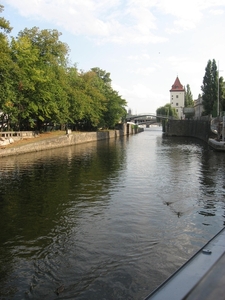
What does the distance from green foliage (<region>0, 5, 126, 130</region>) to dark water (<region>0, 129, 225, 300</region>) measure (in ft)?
57.1

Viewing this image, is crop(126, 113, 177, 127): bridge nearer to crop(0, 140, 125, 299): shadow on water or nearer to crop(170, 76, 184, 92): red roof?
crop(170, 76, 184, 92): red roof

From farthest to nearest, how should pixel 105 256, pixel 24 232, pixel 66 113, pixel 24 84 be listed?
pixel 66 113 → pixel 24 84 → pixel 24 232 → pixel 105 256

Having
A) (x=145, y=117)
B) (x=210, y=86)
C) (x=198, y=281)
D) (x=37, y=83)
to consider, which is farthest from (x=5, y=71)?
(x=145, y=117)

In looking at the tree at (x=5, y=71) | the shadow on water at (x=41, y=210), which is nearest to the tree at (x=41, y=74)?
the tree at (x=5, y=71)

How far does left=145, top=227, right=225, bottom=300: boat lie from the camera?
269 centimetres

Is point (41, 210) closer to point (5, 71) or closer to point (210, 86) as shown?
point (5, 71)

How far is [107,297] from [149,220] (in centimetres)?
478

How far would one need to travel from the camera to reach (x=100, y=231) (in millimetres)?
9469

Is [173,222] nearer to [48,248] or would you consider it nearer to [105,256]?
[105,256]

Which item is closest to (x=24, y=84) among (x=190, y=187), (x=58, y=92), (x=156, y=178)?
(x=58, y=92)

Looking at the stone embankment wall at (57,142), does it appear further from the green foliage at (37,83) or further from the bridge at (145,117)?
the bridge at (145,117)

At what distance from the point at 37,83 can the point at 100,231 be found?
32.2 m

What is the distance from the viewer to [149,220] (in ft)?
34.6

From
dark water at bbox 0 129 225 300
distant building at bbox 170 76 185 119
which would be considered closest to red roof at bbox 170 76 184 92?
distant building at bbox 170 76 185 119
